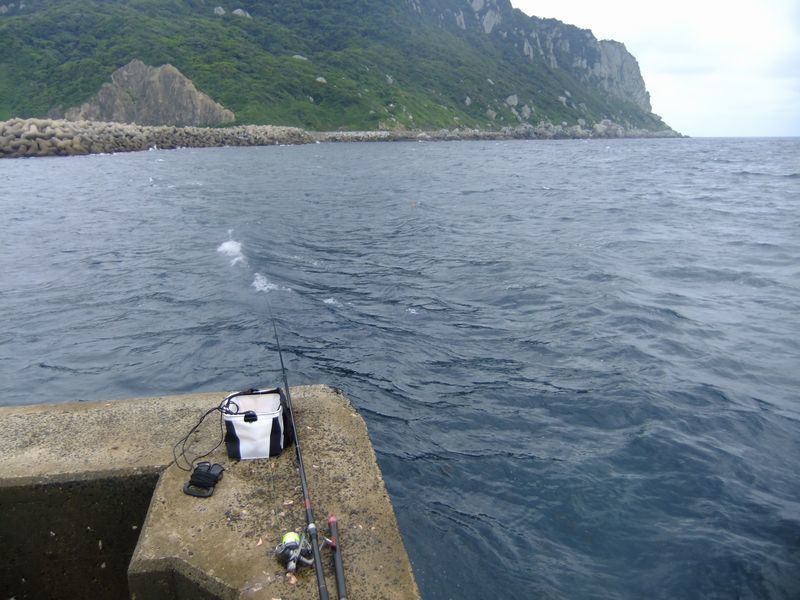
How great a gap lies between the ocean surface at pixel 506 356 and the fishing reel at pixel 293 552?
194 cm

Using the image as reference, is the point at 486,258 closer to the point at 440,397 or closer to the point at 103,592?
the point at 440,397

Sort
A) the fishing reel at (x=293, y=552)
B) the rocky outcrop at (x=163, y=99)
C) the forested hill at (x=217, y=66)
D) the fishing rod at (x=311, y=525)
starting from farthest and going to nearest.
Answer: the forested hill at (x=217, y=66)
the rocky outcrop at (x=163, y=99)
the fishing reel at (x=293, y=552)
the fishing rod at (x=311, y=525)

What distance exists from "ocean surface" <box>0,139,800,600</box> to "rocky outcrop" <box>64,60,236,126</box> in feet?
370

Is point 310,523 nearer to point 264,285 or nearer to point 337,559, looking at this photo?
point 337,559

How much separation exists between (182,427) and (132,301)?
36.0 feet

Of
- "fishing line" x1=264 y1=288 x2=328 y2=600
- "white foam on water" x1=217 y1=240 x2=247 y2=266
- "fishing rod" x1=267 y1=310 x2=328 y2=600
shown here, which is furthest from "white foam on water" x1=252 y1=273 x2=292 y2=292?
"fishing rod" x1=267 y1=310 x2=328 y2=600

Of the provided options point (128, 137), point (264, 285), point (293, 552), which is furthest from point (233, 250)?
point (128, 137)

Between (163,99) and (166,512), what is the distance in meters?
145

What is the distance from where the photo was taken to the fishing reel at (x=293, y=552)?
390 centimetres

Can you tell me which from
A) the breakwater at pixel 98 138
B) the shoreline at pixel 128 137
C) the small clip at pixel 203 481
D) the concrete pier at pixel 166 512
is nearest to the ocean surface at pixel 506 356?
the concrete pier at pixel 166 512

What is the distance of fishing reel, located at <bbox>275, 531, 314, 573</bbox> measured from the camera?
3.90 meters

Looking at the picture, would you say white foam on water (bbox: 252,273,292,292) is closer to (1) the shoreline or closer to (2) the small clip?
(2) the small clip

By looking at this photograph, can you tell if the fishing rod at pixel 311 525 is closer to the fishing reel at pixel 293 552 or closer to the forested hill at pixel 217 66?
the fishing reel at pixel 293 552

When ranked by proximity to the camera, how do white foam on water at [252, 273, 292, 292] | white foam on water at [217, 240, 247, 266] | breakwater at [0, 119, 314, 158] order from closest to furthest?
white foam on water at [252, 273, 292, 292], white foam on water at [217, 240, 247, 266], breakwater at [0, 119, 314, 158]
